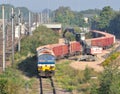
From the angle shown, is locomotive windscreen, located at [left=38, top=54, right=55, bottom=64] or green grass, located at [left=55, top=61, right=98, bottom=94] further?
locomotive windscreen, located at [left=38, top=54, right=55, bottom=64]

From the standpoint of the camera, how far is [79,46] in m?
56.2

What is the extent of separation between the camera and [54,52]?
4484 cm

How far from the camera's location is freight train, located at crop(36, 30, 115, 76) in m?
36.4

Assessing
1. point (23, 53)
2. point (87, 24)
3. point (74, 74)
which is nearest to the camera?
point (74, 74)

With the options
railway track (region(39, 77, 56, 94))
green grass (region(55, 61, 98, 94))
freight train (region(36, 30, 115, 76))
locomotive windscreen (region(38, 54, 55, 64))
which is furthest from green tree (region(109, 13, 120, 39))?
railway track (region(39, 77, 56, 94))

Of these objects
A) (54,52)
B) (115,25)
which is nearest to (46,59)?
(54,52)

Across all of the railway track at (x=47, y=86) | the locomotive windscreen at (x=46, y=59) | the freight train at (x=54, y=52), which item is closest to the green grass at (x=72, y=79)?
the railway track at (x=47, y=86)

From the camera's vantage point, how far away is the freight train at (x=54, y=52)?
36.4m

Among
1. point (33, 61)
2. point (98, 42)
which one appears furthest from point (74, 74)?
point (98, 42)

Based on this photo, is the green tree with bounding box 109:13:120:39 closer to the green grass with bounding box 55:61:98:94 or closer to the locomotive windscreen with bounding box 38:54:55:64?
the green grass with bounding box 55:61:98:94

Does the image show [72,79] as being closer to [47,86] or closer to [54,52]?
[47,86]

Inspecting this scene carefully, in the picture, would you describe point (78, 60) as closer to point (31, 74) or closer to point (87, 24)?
point (31, 74)

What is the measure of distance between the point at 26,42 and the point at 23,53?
4.96 m

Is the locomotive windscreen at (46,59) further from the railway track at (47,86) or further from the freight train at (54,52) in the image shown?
the railway track at (47,86)
